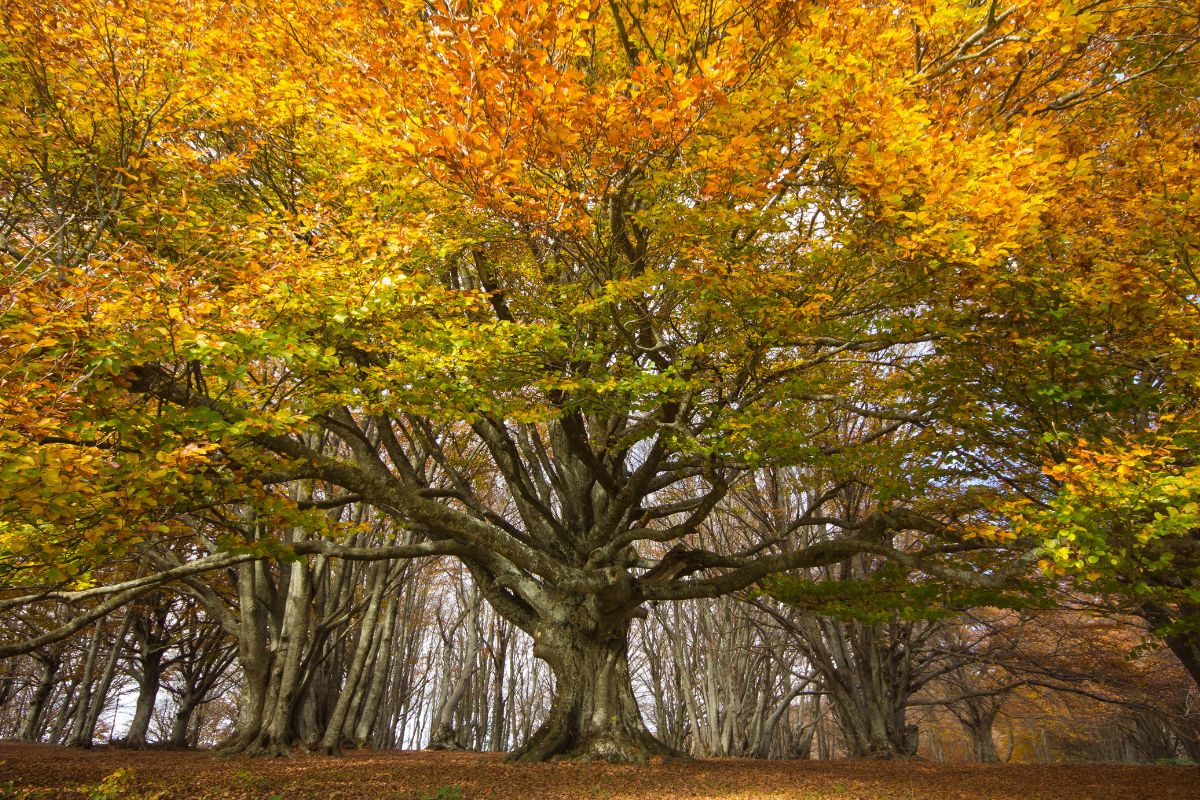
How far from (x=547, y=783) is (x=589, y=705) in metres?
2.70

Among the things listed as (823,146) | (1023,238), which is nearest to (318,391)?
(823,146)

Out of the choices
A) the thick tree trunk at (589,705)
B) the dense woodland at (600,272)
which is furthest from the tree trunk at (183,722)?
the thick tree trunk at (589,705)

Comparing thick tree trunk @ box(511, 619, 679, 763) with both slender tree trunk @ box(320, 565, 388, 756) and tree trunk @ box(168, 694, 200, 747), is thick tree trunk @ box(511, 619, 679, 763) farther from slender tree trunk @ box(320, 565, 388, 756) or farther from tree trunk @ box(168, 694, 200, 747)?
tree trunk @ box(168, 694, 200, 747)

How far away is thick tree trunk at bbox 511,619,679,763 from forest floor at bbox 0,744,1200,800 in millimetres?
508

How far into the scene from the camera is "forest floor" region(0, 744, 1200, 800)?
21.1ft

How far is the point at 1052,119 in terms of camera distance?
693 cm

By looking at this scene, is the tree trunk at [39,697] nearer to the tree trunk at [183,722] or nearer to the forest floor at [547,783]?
the tree trunk at [183,722]

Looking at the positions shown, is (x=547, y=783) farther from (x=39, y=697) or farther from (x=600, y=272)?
(x=39, y=697)

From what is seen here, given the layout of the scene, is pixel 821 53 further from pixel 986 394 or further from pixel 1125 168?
pixel 986 394

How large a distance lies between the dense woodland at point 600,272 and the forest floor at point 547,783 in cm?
151

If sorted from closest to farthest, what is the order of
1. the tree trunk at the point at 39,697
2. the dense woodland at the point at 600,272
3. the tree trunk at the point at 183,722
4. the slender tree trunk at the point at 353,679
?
the dense woodland at the point at 600,272, the slender tree trunk at the point at 353,679, the tree trunk at the point at 183,722, the tree trunk at the point at 39,697

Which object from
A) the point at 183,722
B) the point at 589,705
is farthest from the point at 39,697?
the point at 589,705

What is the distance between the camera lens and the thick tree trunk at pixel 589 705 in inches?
363

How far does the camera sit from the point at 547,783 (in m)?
7.07
